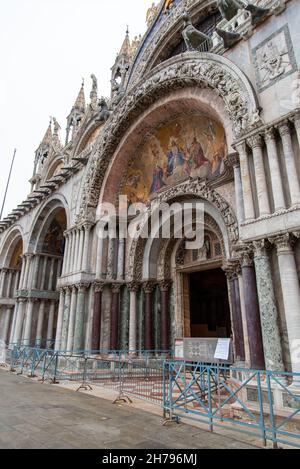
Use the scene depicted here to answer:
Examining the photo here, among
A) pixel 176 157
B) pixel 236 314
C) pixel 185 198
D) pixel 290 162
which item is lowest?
pixel 236 314

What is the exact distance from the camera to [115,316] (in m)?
12.0

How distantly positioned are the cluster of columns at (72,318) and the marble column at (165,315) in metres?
3.04

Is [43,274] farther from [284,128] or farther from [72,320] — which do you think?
[284,128]

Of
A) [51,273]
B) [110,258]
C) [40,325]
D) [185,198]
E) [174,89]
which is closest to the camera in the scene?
[174,89]

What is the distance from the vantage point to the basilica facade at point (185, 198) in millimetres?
6074

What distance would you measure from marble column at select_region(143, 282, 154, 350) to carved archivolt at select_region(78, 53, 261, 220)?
3.94 m

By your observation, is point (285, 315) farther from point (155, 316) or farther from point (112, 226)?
point (112, 226)

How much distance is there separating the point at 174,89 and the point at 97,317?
8800 mm

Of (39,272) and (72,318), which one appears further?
(39,272)

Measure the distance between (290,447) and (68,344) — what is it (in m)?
9.75

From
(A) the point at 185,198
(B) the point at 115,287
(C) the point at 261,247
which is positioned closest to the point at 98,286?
→ (B) the point at 115,287

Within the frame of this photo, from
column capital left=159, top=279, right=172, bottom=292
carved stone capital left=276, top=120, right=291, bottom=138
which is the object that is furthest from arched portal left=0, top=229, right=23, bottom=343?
carved stone capital left=276, top=120, right=291, bottom=138

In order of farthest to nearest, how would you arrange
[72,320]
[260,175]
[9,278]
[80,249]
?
[9,278]
[80,249]
[72,320]
[260,175]
